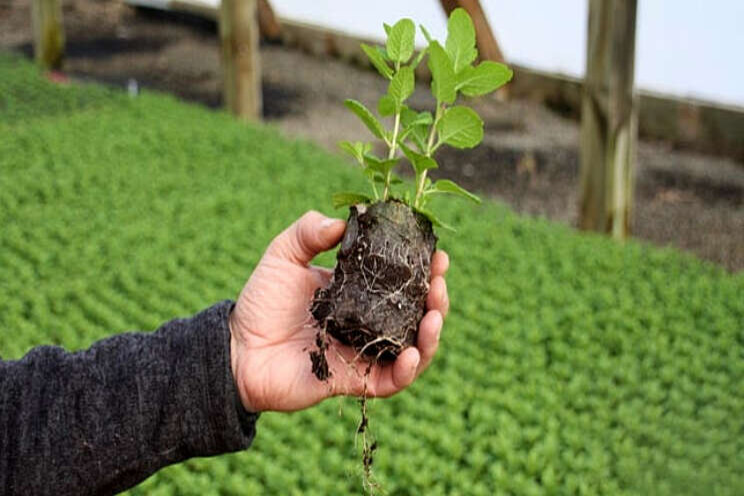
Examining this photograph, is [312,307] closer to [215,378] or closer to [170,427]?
[215,378]

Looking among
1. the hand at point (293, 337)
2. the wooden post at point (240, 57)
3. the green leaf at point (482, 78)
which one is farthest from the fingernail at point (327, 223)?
the wooden post at point (240, 57)

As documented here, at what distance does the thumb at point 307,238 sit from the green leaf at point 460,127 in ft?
0.87

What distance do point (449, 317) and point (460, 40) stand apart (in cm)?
195

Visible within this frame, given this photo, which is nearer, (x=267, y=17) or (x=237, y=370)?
(x=237, y=370)

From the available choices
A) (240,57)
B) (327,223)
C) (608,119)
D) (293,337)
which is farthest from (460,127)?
(240,57)

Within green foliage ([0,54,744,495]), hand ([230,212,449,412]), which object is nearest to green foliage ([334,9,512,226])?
hand ([230,212,449,412])

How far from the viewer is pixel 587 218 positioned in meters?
4.25

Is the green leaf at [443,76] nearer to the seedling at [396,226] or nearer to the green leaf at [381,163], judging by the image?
the seedling at [396,226]

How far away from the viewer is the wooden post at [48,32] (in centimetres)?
755

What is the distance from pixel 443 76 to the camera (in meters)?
1.65

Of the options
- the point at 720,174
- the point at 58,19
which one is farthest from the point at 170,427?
the point at 58,19

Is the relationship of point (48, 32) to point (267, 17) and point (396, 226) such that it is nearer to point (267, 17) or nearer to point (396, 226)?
point (267, 17)

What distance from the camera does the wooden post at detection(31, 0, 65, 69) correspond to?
755cm

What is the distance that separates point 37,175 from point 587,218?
Answer: 9.62ft
